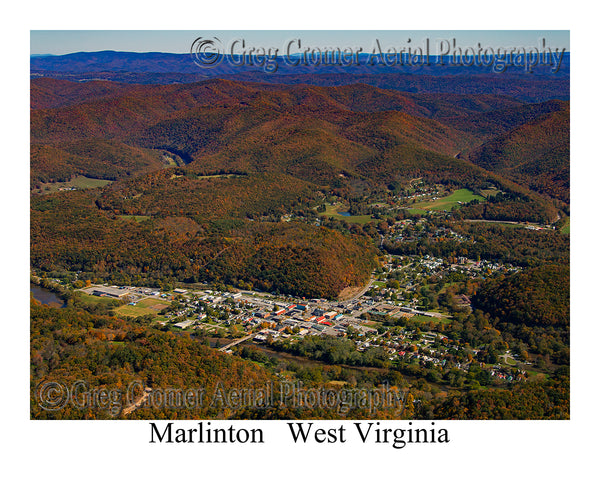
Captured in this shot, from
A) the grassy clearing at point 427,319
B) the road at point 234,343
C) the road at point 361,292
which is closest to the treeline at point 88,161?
the road at point 361,292

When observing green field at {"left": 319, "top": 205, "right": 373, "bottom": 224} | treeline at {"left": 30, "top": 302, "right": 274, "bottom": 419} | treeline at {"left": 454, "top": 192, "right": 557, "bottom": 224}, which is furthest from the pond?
treeline at {"left": 454, "top": 192, "right": 557, "bottom": 224}

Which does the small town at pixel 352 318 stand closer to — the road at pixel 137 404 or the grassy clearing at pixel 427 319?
the grassy clearing at pixel 427 319

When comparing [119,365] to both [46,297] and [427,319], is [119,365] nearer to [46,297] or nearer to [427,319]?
[46,297]

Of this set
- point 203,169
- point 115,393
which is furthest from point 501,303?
point 203,169

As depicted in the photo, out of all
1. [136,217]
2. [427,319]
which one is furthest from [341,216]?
[427,319]

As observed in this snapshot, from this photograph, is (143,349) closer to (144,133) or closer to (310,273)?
(310,273)

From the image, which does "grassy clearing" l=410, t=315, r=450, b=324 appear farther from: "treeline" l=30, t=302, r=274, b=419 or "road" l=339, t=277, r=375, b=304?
"treeline" l=30, t=302, r=274, b=419
